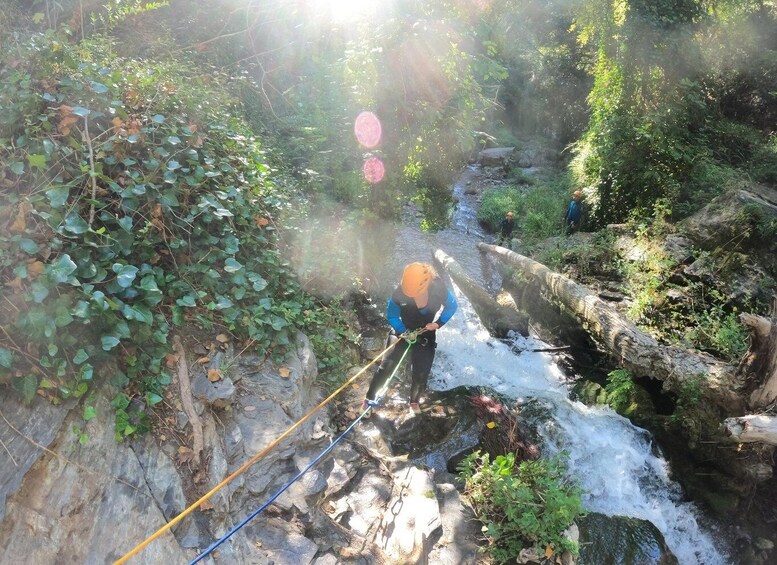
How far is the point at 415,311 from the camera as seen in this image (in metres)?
4.86

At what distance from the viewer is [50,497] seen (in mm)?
2572

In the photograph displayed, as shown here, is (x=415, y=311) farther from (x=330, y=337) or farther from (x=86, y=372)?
(x=86, y=372)

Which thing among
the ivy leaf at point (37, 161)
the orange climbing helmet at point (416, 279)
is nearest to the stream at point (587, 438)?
the orange climbing helmet at point (416, 279)

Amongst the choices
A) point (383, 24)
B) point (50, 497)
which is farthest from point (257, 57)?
point (50, 497)

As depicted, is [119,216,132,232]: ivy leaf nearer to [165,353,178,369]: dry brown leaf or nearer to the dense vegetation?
the dense vegetation

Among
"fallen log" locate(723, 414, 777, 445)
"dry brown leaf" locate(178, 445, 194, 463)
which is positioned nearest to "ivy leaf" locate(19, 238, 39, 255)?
"dry brown leaf" locate(178, 445, 194, 463)

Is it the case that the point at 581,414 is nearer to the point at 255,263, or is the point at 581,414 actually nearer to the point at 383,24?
the point at 255,263

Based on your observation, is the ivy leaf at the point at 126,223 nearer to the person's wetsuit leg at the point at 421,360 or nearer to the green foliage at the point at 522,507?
the person's wetsuit leg at the point at 421,360

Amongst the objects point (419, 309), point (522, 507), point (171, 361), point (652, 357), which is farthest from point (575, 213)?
point (171, 361)

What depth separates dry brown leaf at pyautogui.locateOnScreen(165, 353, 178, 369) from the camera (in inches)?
137

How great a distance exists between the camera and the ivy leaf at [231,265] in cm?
411

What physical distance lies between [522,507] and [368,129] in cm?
584

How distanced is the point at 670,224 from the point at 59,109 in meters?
9.85

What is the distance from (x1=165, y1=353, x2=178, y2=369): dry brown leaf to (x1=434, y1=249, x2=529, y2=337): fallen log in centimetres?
590
